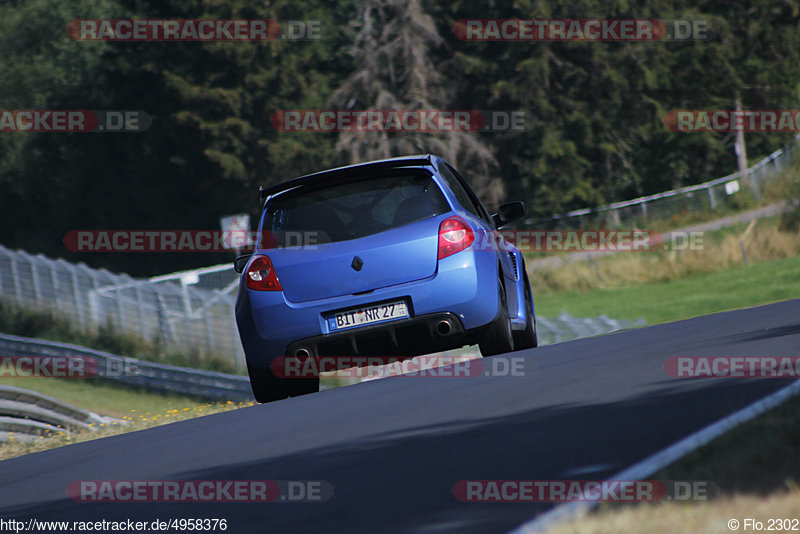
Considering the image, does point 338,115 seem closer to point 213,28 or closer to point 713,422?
point 213,28

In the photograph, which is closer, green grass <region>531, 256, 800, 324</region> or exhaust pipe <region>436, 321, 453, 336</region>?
exhaust pipe <region>436, 321, 453, 336</region>

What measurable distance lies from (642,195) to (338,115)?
15.1 meters

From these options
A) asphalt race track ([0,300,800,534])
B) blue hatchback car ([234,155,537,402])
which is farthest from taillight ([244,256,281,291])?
asphalt race track ([0,300,800,534])

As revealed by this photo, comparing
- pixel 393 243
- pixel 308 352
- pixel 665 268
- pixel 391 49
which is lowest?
pixel 665 268

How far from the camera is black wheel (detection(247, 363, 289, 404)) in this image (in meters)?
10.3

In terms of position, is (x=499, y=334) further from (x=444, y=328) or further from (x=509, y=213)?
(x=509, y=213)

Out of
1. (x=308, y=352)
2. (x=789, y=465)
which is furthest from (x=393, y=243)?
(x=789, y=465)

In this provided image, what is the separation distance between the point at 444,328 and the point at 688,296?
28.9 m

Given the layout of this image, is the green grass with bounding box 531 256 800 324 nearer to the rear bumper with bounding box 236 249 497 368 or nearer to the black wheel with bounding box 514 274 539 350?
the black wheel with bounding box 514 274 539 350

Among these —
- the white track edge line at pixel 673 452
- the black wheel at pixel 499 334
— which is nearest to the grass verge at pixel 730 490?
the white track edge line at pixel 673 452

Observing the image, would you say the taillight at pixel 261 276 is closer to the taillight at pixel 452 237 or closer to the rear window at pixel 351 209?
the rear window at pixel 351 209

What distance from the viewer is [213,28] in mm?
58688

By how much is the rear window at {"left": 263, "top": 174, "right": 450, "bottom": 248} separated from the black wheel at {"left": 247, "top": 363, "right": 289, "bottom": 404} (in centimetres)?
111

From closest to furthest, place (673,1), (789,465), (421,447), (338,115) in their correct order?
Result: (789,465) → (421,447) → (338,115) → (673,1)
